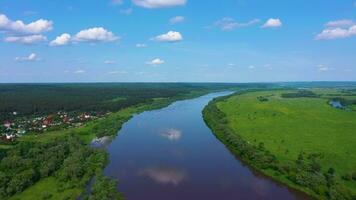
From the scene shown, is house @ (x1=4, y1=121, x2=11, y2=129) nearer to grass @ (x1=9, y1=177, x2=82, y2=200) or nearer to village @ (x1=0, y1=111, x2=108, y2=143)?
village @ (x1=0, y1=111, x2=108, y2=143)

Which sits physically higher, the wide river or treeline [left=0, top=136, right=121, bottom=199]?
treeline [left=0, top=136, right=121, bottom=199]

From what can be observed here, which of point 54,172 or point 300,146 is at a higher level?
point 300,146

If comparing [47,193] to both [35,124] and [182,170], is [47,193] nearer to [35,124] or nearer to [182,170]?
[182,170]

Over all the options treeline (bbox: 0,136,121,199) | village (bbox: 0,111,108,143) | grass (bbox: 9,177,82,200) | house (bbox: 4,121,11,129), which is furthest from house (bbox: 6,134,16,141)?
grass (bbox: 9,177,82,200)

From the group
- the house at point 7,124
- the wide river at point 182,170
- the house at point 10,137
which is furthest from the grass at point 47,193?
the house at point 7,124

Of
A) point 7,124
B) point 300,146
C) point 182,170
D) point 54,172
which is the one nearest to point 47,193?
point 54,172

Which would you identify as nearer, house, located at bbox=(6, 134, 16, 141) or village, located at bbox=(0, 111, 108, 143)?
house, located at bbox=(6, 134, 16, 141)

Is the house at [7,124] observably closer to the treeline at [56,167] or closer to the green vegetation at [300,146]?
the treeline at [56,167]
